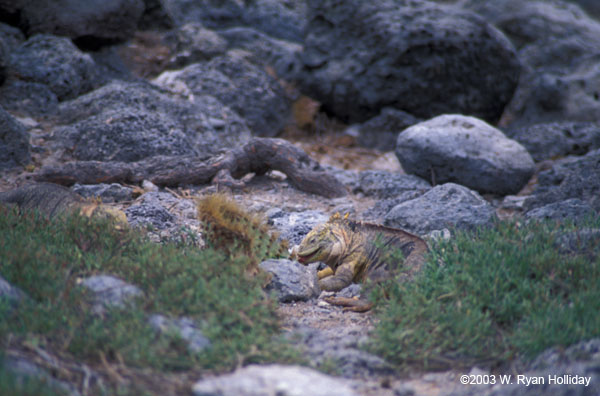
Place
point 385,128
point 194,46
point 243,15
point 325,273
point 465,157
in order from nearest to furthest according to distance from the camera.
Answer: point 325,273, point 465,157, point 385,128, point 194,46, point 243,15

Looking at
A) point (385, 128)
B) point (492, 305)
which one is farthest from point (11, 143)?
point (385, 128)

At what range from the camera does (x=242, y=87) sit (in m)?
11.6

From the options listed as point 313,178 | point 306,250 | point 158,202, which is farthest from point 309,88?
point 306,250

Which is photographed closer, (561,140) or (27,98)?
(27,98)

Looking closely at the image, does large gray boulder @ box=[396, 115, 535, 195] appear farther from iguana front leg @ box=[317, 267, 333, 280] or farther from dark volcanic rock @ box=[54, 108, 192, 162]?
iguana front leg @ box=[317, 267, 333, 280]

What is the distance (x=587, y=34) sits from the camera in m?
15.9

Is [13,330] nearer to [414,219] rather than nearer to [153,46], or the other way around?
[414,219]

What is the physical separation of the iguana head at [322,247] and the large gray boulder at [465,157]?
414 centimetres

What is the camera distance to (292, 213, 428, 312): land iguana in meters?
4.58

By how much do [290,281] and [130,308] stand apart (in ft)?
5.27

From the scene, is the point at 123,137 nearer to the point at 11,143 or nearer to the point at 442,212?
the point at 11,143

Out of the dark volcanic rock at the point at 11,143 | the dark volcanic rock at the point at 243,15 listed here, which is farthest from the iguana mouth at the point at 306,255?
the dark volcanic rock at the point at 243,15

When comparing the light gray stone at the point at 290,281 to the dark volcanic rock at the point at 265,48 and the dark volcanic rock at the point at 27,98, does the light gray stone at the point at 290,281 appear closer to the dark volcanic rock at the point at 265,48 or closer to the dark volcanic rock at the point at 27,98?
the dark volcanic rock at the point at 27,98

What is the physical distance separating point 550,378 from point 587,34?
16.4 meters
